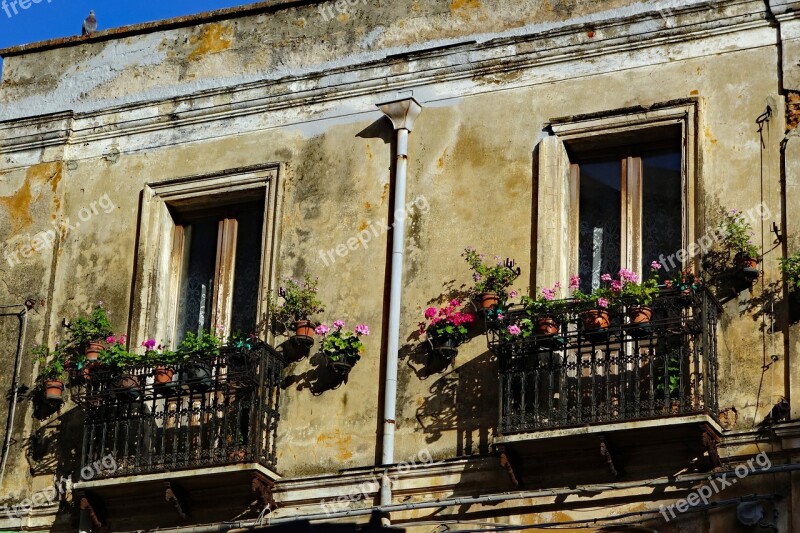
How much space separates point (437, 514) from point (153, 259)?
13.0 ft

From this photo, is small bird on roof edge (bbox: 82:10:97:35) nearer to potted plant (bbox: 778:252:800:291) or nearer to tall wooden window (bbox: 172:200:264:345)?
tall wooden window (bbox: 172:200:264:345)

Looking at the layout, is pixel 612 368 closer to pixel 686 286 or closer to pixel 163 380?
pixel 686 286

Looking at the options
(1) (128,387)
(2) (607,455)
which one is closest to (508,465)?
(2) (607,455)

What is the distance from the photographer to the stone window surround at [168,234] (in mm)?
16109

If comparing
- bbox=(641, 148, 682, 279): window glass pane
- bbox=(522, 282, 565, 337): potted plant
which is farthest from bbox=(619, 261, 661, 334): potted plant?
bbox=(641, 148, 682, 279): window glass pane

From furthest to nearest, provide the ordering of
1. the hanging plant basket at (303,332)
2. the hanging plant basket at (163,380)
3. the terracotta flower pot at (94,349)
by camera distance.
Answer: the terracotta flower pot at (94,349), the hanging plant basket at (303,332), the hanging plant basket at (163,380)

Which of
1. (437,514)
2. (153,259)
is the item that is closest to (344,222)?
(153,259)

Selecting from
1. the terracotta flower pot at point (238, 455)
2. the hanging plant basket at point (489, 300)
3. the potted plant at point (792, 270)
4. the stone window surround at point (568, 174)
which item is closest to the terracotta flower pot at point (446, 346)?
the hanging plant basket at point (489, 300)

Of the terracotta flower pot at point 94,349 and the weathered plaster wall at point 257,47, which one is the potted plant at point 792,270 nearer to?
the weathered plaster wall at point 257,47

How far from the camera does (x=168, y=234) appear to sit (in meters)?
16.8

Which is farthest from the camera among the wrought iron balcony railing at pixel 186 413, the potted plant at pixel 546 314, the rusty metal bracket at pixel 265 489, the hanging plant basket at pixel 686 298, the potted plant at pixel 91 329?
the potted plant at pixel 91 329

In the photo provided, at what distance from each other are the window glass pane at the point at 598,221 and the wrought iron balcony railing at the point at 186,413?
2.77 metres

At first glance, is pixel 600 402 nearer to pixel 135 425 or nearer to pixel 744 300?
pixel 744 300

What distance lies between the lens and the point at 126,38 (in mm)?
17688
